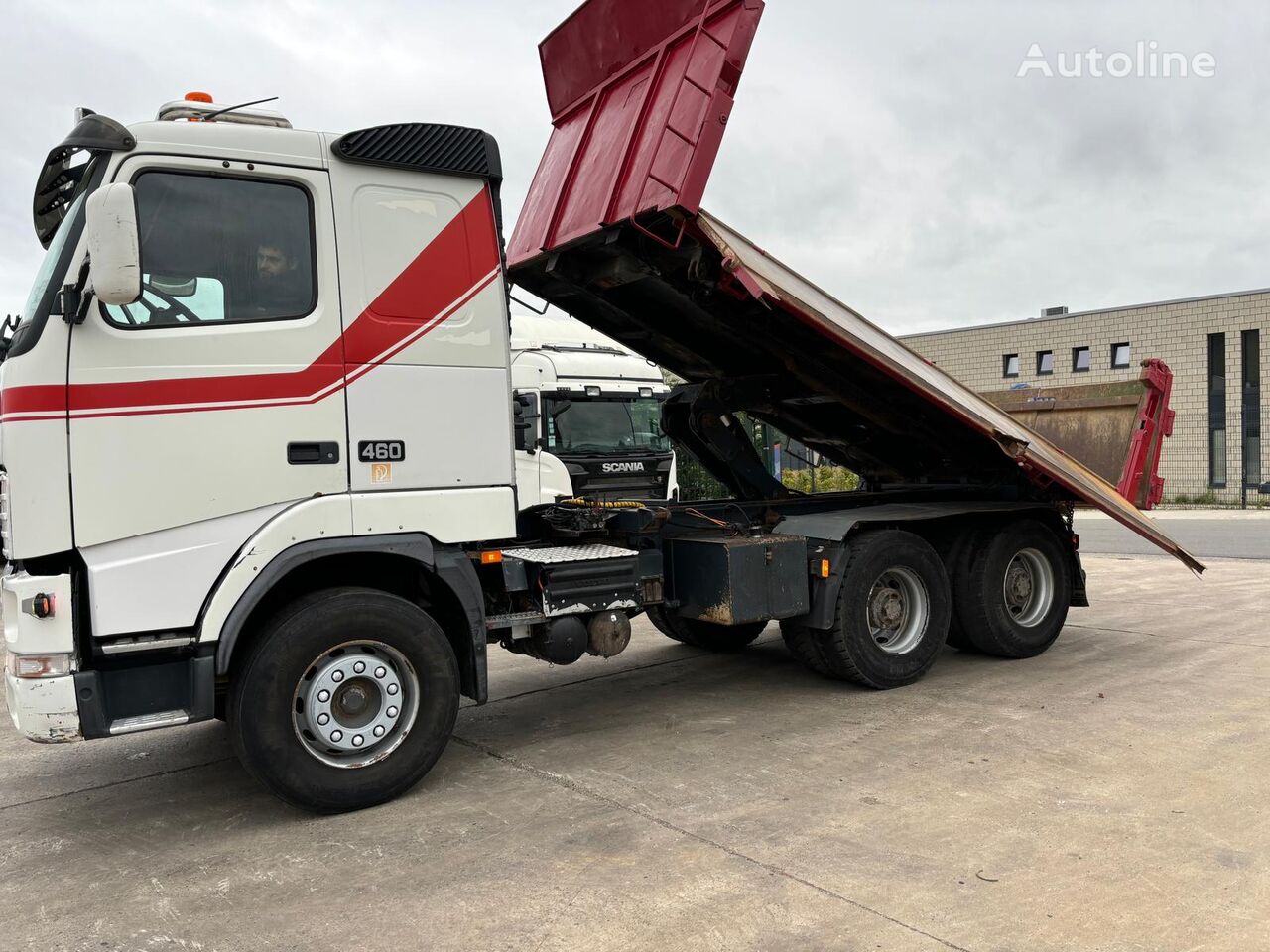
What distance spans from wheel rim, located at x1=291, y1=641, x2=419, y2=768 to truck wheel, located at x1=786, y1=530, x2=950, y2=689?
114 inches

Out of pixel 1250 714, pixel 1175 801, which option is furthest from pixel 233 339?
pixel 1250 714

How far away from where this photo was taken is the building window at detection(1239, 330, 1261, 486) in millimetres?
34219

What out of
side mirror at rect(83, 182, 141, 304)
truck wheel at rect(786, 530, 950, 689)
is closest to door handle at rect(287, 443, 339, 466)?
side mirror at rect(83, 182, 141, 304)

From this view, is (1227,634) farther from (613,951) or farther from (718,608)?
(613,951)

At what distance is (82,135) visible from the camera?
4102mm

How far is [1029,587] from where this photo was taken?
777cm

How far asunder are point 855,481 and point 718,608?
160 inches

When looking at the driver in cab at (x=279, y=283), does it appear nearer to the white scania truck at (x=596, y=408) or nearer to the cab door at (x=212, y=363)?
the cab door at (x=212, y=363)

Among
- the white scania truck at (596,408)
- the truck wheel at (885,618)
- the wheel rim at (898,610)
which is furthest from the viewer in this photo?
the white scania truck at (596,408)

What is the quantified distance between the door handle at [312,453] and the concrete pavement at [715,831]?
1.63 metres

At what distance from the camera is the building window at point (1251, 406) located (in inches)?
1347

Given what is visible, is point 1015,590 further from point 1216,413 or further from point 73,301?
point 1216,413

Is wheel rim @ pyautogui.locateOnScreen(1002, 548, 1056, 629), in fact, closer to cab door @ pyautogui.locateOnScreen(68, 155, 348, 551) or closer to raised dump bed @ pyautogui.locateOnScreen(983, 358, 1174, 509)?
raised dump bed @ pyautogui.locateOnScreen(983, 358, 1174, 509)

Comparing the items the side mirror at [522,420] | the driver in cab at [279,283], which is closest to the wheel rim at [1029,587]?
the side mirror at [522,420]
